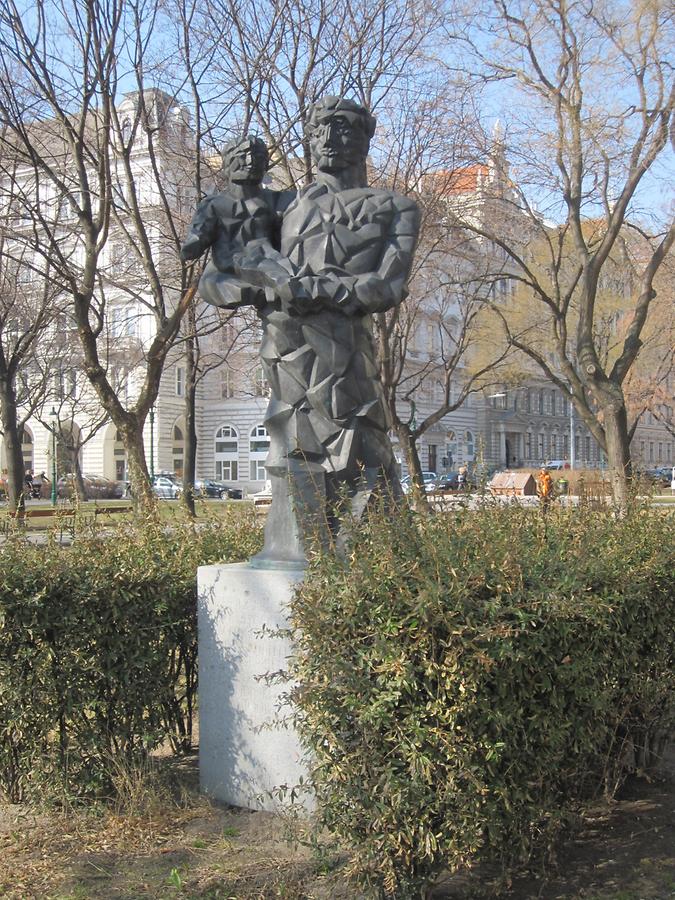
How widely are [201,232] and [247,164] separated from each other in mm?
491

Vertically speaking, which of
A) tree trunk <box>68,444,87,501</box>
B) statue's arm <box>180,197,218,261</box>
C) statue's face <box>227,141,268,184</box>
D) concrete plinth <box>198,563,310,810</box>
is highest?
statue's face <box>227,141,268,184</box>

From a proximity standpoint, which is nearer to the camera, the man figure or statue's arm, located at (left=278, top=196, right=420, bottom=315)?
statue's arm, located at (left=278, top=196, right=420, bottom=315)

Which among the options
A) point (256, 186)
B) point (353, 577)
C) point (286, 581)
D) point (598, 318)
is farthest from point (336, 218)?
point (598, 318)

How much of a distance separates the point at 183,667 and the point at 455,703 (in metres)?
2.45

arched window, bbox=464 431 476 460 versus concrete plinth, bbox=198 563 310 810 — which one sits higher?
arched window, bbox=464 431 476 460

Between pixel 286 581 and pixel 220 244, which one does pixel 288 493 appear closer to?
pixel 286 581

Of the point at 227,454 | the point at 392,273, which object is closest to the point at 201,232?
the point at 392,273

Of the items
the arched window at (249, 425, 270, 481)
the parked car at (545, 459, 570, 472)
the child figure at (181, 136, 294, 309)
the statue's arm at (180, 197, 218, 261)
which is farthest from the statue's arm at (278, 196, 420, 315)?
the arched window at (249, 425, 270, 481)

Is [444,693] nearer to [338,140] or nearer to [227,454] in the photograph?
[338,140]

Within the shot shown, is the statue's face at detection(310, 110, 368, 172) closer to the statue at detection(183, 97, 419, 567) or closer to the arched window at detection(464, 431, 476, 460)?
the statue at detection(183, 97, 419, 567)

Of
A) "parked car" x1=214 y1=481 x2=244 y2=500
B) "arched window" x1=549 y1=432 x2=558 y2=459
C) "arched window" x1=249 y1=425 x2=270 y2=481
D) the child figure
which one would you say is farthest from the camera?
"arched window" x1=549 y1=432 x2=558 y2=459

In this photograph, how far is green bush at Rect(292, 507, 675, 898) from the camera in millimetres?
3264

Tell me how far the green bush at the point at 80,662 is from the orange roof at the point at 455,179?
595 inches

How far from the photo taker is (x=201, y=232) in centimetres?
532
